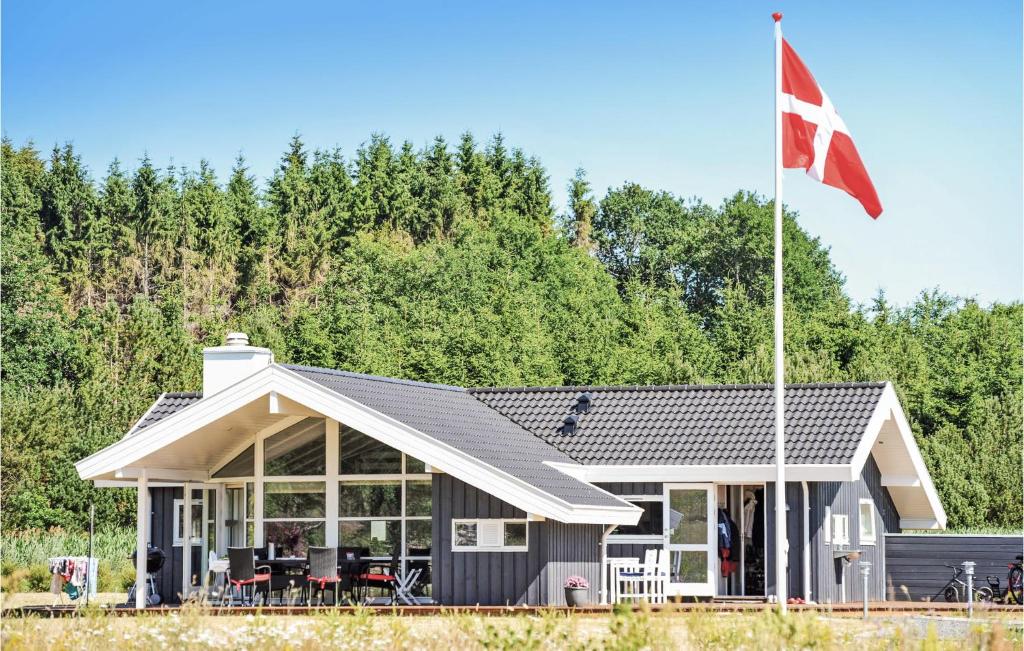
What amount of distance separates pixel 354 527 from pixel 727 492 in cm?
630

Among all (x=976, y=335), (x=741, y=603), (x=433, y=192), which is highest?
(x=433, y=192)

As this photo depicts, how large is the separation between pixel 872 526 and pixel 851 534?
61.8 inches

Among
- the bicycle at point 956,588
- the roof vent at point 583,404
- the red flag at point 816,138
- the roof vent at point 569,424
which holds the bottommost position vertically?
the bicycle at point 956,588

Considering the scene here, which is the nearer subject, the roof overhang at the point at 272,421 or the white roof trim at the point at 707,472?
the roof overhang at the point at 272,421

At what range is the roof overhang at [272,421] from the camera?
21.5 meters

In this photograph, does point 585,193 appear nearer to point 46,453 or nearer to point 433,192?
point 433,192

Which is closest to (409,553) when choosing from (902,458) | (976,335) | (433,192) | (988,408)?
(902,458)

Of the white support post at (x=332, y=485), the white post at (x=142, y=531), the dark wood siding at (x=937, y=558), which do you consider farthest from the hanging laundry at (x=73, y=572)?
the dark wood siding at (x=937, y=558)

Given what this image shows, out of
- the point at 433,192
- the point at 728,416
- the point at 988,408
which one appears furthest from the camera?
the point at 433,192

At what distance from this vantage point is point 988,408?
146ft

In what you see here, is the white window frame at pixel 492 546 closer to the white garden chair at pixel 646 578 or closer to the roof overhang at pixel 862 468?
the white garden chair at pixel 646 578

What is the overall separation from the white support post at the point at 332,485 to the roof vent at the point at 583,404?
16.0 ft

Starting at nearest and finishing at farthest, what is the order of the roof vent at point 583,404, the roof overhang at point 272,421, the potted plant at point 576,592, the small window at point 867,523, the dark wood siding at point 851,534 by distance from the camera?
the roof overhang at point 272,421
the potted plant at point 576,592
the dark wood siding at point 851,534
the small window at point 867,523
the roof vent at point 583,404

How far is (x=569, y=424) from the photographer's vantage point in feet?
86.7
